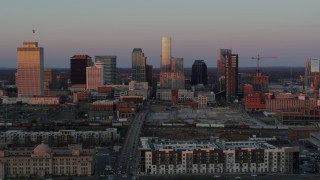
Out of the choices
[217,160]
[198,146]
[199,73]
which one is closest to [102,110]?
[198,146]

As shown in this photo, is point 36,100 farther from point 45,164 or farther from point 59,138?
point 45,164

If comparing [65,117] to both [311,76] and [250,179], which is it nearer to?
[250,179]

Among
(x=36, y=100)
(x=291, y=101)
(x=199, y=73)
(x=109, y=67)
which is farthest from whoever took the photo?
(x=199, y=73)

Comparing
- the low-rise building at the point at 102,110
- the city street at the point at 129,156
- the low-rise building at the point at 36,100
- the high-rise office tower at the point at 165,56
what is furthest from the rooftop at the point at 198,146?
the high-rise office tower at the point at 165,56

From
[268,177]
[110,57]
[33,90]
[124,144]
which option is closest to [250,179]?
[268,177]

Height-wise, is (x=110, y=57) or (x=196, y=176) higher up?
(x=110, y=57)

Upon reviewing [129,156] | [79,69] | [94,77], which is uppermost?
[79,69]
